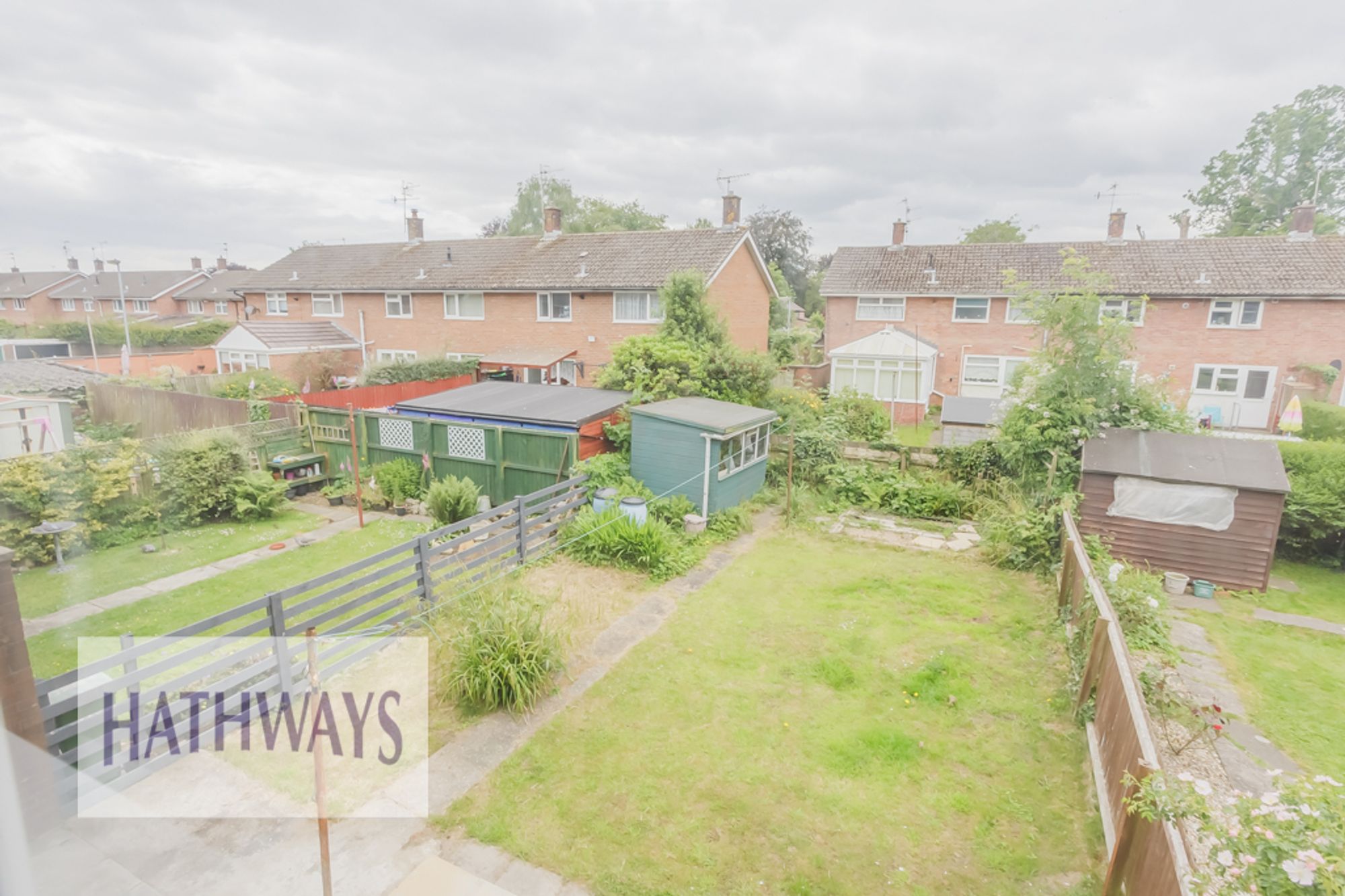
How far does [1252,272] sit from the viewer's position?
20844 millimetres

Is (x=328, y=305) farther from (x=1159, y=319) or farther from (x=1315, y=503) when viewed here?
(x=1159, y=319)

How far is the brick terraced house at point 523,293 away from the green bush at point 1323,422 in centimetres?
1406

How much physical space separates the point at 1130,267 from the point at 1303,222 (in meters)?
5.24

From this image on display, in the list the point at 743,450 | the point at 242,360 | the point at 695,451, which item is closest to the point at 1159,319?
the point at 743,450

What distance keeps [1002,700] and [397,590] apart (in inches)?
Result: 267

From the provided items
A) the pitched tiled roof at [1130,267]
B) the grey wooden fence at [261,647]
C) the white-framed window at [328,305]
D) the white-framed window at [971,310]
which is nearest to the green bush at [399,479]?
the grey wooden fence at [261,647]

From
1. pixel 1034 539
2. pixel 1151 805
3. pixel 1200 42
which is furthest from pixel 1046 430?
pixel 1200 42

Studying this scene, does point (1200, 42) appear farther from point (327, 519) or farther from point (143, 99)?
point (327, 519)

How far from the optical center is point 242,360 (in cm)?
2311

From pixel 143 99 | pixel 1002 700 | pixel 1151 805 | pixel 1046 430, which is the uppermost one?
pixel 143 99

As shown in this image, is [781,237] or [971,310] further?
[781,237]

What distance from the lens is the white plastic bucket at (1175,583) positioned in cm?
1004

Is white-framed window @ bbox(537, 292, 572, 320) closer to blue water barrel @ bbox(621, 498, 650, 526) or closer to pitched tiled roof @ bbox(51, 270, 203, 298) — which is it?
blue water barrel @ bbox(621, 498, 650, 526)

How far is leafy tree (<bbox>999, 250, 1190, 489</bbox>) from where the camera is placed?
36.9ft
